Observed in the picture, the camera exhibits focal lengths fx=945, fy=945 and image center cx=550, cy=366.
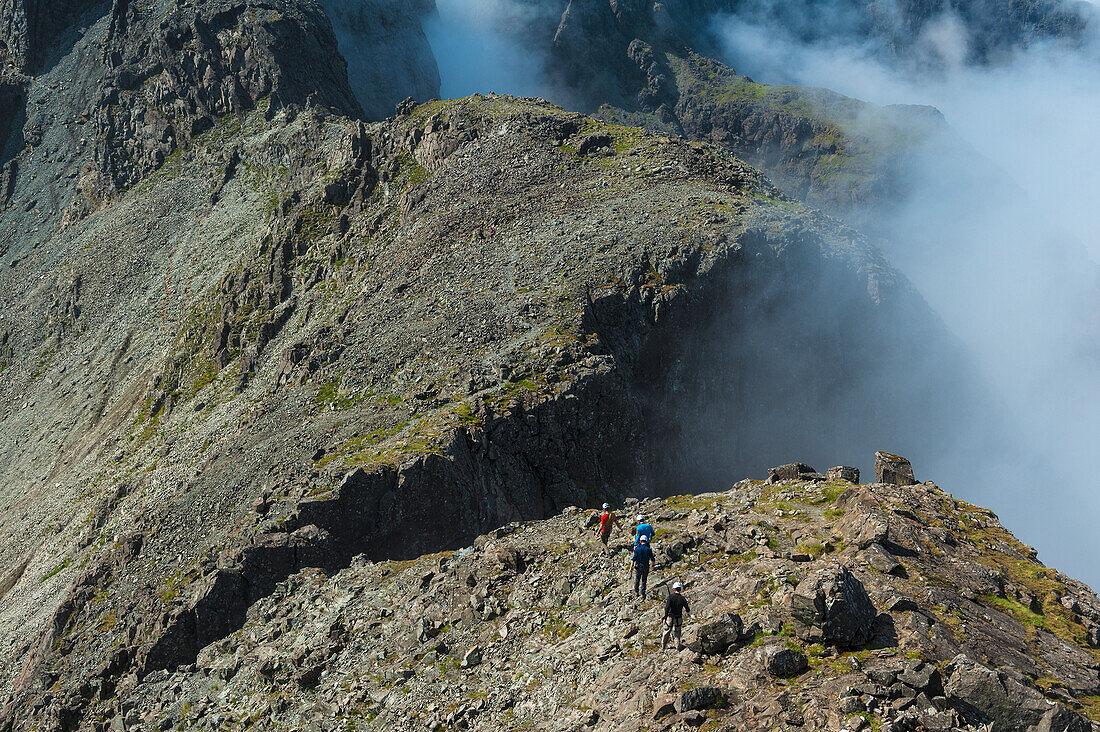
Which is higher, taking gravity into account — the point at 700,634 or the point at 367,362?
the point at 700,634

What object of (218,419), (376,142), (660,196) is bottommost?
(218,419)

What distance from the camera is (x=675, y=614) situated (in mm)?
30453

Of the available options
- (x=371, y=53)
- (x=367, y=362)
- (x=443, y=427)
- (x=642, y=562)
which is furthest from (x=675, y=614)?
(x=371, y=53)

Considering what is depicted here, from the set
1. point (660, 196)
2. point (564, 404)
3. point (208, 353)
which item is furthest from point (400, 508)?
point (208, 353)

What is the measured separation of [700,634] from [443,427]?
3455cm

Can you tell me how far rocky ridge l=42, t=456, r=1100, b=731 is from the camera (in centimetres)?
2712

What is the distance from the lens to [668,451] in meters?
74.3

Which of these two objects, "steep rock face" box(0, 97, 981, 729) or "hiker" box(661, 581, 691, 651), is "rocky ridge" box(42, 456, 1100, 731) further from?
"steep rock face" box(0, 97, 981, 729)

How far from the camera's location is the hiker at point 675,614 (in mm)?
30422

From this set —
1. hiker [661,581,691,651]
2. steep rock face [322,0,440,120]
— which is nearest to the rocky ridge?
hiker [661,581,691,651]

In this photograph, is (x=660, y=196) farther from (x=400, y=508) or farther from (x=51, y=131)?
(x=51, y=131)

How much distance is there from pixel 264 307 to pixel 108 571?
132ft

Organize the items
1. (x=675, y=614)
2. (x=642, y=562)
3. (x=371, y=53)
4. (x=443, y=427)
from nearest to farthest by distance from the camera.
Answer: (x=675, y=614) < (x=642, y=562) < (x=443, y=427) < (x=371, y=53)

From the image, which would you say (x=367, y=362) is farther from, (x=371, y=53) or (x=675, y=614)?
(x=371, y=53)
